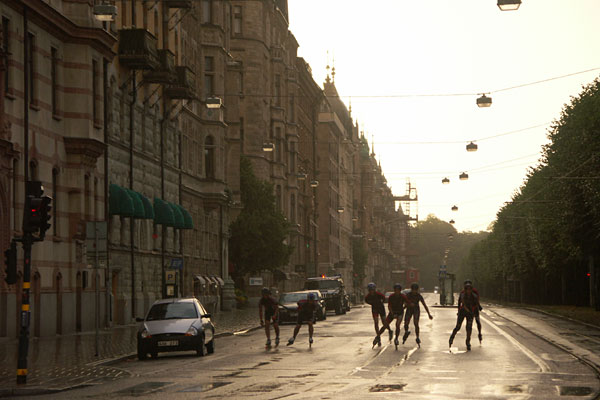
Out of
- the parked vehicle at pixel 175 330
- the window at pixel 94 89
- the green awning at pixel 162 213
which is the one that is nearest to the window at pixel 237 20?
the green awning at pixel 162 213

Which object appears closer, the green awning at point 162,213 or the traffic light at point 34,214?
the traffic light at point 34,214

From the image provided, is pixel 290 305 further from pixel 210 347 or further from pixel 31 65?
pixel 210 347

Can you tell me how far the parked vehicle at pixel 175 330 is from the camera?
28.3 metres

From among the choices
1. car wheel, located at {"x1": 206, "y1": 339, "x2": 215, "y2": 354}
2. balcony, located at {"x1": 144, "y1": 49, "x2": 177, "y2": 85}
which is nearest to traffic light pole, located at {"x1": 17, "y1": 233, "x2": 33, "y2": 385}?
car wheel, located at {"x1": 206, "y1": 339, "x2": 215, "y2": 354}

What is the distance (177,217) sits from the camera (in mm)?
55500

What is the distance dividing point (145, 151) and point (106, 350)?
22859mm

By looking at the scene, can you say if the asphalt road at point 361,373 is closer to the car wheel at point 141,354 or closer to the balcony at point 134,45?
the car wheel at point 141,354

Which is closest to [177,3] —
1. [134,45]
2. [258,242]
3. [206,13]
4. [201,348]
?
[134,45]

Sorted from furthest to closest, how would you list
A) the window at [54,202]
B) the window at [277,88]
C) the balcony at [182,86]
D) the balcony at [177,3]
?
the window at [277,88], the balcony at [177,3], the balcony at [182,86], the window at [54,202]

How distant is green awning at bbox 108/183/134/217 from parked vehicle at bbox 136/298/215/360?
50.1 feet

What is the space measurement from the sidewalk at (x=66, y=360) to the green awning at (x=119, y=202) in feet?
18.4

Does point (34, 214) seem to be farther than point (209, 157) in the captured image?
No

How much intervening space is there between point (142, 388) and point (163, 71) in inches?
1313

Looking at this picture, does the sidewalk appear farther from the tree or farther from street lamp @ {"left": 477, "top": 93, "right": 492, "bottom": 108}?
the tree
